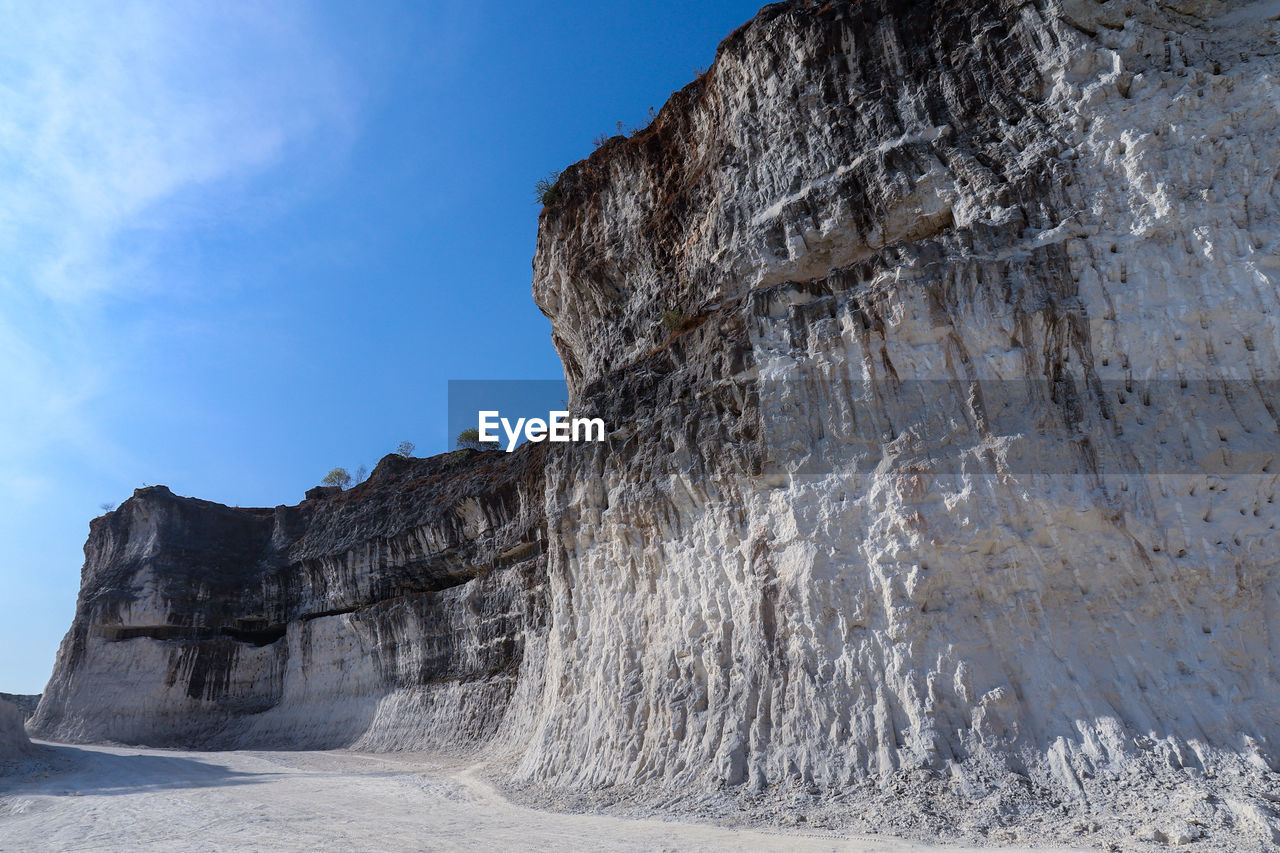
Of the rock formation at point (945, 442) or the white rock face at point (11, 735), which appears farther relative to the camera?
the white rock face at point (11, 735)

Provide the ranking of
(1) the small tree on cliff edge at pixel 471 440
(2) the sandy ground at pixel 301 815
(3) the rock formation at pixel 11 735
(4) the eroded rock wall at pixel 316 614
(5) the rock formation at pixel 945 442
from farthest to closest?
(1) the small tree on cliff edge at pixel 471 440 < (4) the eroded rock wall at pixel 316 614 < (3) the rock formation at pixel 11 735 < (2) the sandy ground at pixel 301 815 < (5) the rock formation at pixel 945 442

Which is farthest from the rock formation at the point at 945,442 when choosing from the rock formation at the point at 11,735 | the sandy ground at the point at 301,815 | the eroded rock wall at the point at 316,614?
the rock formation at the point at 11,735

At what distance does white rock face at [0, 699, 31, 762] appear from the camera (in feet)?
70.6

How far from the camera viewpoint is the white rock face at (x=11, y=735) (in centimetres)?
2152

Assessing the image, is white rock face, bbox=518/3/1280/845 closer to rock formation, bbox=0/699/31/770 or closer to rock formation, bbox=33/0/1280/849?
rock formation, bbox=33/0/1280/849

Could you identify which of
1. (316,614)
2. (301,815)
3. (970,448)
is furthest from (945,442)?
(316,614)

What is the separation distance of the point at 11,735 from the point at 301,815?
14.3m

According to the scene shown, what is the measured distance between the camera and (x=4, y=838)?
13.1m

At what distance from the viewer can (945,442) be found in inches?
503

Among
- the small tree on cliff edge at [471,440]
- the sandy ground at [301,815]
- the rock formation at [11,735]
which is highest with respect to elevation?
the small tree on cliff edge at [471,440]

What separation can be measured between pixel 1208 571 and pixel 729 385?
8368 mm

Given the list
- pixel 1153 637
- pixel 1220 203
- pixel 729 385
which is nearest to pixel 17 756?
pixel 729 385

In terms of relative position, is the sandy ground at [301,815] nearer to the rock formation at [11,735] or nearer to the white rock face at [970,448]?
the rock formation at [11,735]

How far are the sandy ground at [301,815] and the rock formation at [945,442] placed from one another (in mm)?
1548
